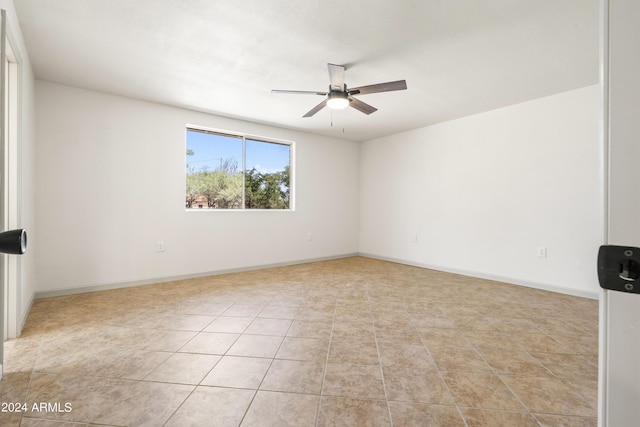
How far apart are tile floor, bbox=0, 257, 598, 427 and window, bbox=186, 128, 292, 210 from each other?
5.80 ft

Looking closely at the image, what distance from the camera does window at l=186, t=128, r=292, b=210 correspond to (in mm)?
4492

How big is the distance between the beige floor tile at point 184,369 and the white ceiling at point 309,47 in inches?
101

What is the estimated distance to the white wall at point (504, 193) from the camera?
11.4 ft

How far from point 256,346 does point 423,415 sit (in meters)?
1.26

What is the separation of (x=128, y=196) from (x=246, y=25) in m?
2.80

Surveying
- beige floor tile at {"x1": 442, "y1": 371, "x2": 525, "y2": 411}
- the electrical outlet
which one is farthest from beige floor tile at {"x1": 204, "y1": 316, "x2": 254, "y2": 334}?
the electrical outlet

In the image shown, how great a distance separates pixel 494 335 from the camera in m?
2.42

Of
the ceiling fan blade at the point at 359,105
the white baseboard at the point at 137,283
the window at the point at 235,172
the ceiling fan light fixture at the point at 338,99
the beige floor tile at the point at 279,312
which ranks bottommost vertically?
the beige floor tile at the point at 279,312

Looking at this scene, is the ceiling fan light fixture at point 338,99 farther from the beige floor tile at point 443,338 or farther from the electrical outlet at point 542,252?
the electrical outlet at point 542,252

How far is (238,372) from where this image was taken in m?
1.85

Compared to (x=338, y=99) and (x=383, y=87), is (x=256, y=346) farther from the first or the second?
(x=383, y=87)

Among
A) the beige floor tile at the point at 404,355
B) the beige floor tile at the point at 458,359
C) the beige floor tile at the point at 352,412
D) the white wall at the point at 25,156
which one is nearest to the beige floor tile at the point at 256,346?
the beige floor tile at the point at 352,412

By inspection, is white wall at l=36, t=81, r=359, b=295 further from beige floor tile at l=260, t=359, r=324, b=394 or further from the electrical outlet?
the electrical outlet

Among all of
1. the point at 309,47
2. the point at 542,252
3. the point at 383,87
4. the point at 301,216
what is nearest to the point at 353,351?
the point at 383,87
